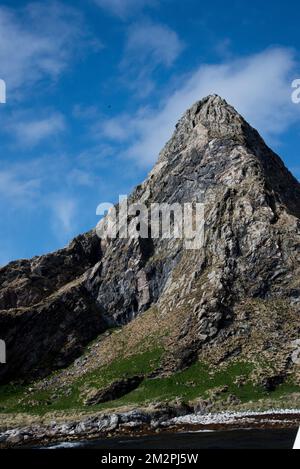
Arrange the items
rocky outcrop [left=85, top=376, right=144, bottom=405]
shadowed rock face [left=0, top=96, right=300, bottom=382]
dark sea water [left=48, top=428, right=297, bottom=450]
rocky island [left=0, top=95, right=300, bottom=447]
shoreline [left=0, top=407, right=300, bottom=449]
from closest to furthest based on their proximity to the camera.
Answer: dark sea water [left=48, top=428, right=297, bottom=450] < shoreline [left=0, top=407, right=300, bottom=449] < rocky island [left=0, top=95, right=300, bottom=447] < rocky outcrop [left=85, top=376, right=144, bottom=405] < shadowed rock face [left=0, top=96, right=300, bottom=382]

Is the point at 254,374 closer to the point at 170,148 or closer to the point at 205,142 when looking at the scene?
the point at 205,142

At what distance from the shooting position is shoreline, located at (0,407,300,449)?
56000 millimetres

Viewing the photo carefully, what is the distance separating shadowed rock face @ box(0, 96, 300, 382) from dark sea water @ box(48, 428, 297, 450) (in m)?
32.8

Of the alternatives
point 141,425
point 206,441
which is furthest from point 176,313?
point 206,441

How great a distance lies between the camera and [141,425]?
6212 centimetres

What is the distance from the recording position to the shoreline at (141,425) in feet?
184

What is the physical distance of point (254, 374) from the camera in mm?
77688

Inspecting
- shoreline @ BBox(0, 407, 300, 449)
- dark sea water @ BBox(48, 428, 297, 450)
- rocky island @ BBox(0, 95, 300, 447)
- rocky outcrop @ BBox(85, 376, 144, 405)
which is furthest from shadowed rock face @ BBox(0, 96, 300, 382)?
dark sea water @ BBox(48, 428, 297, 450)

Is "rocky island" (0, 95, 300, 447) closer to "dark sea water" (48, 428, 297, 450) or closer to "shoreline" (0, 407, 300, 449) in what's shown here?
"shoreline" (0, 407, 300, 449)

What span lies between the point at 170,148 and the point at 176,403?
8782 cm

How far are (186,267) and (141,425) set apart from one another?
49.8 meters

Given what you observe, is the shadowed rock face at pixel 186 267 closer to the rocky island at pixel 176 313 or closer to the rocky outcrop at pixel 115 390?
the rocky island at pixel 176 313

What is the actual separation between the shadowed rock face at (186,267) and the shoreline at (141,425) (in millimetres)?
20332
